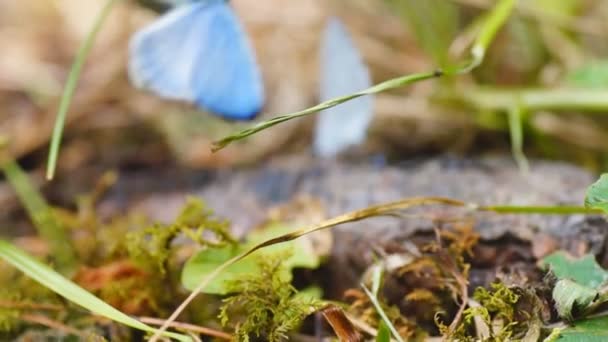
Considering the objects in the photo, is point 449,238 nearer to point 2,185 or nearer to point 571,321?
point 571,321

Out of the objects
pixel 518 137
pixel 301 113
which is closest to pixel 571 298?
pixel 301 113

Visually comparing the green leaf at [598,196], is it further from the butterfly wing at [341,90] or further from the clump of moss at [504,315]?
the butterfly wing at [341,90]

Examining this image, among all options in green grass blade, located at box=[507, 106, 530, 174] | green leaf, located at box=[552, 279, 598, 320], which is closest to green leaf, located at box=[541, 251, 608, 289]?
green leaf, located at box=[552, 279, 598, 320]

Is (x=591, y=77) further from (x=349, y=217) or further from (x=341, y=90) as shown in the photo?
(x=349, y=217)

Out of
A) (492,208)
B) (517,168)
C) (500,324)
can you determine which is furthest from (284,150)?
(500,324)

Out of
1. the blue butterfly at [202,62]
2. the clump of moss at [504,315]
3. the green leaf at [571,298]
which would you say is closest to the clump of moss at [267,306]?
the clump of moss at [504,315]
